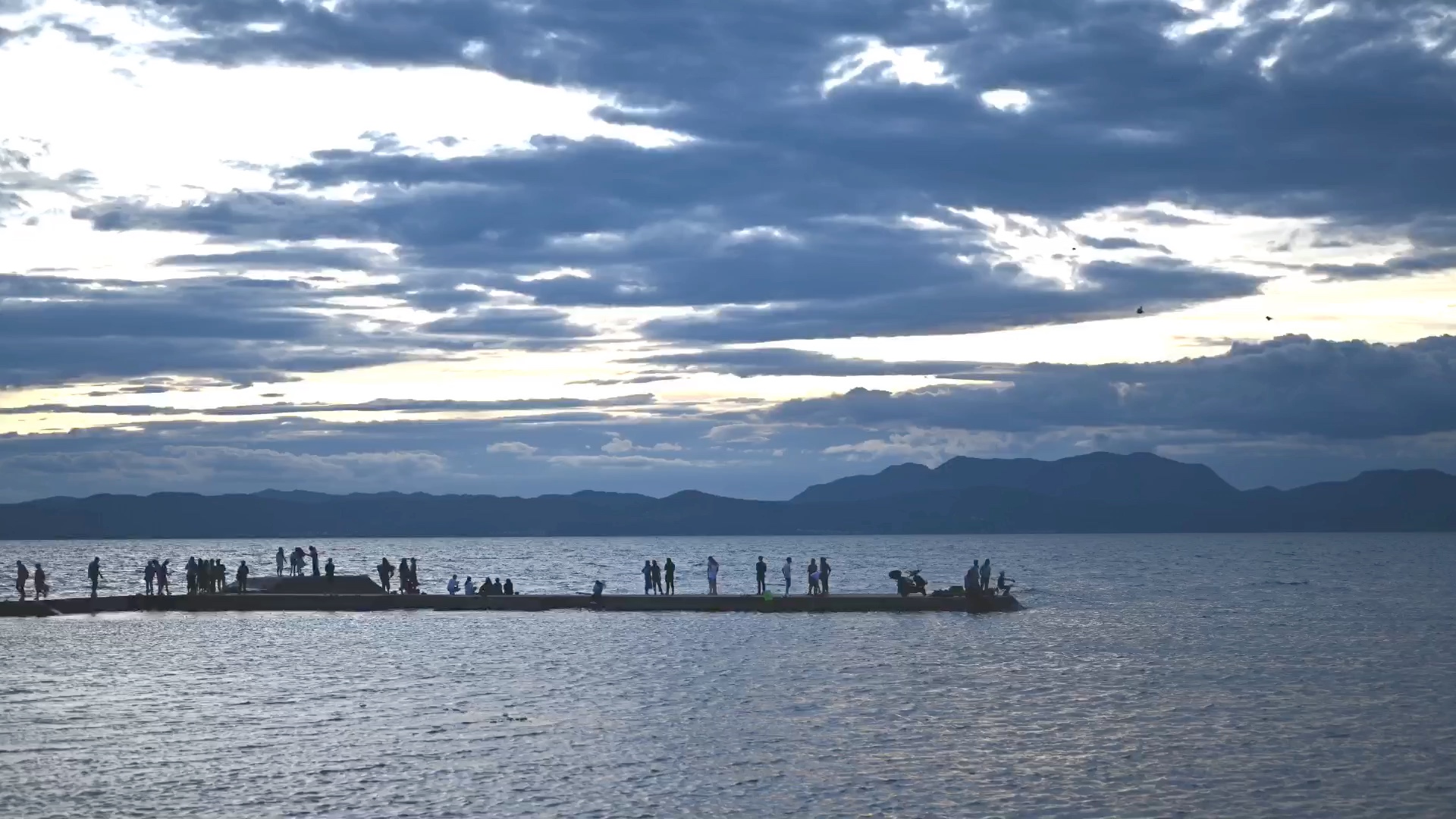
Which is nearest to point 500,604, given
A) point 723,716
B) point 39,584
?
point 39,584

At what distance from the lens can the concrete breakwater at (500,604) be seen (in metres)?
65.8

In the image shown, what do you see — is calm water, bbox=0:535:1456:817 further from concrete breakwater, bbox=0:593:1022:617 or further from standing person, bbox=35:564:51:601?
standing person, bbox=35:564:51:601

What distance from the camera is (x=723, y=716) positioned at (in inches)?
1409

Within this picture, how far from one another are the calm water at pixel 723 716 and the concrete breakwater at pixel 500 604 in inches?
42.4

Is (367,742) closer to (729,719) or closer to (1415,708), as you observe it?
(729,719)

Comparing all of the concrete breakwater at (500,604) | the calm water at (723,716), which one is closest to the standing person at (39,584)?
the concrete breakwater at (500,604)

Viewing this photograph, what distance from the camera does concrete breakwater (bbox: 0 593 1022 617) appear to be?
65.8 metres

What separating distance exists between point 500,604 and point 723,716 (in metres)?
35.3

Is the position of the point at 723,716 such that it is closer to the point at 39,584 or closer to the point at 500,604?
the point at 500,604

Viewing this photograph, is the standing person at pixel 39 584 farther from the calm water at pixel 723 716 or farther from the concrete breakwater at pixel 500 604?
the calm water at pixel 723 716

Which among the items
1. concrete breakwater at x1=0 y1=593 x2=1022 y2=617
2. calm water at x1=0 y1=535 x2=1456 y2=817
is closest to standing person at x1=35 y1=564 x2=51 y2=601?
concrete breakwater at x1=0 y1=593 x2=1022 y2=617

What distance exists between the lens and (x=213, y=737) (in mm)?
32125

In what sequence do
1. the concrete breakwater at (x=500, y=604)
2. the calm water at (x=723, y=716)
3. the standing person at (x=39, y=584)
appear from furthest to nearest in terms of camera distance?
the standing person at (x=39, y=584) < the concrete breakwater at (x=500, y=604) < the calm water at (x=723, y=716)

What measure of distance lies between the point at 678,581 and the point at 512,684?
7637cm
